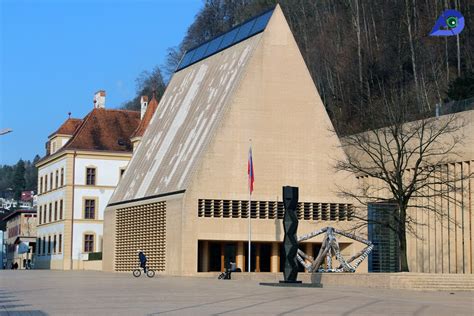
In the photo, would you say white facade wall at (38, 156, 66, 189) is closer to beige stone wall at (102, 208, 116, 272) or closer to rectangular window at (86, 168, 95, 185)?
rectangular window at (86, 168, 95, 185)

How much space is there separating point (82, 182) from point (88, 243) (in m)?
5.28

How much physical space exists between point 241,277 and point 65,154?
124ft

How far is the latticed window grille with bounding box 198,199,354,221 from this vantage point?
4975 centimetres

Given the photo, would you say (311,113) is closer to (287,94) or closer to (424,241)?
(287,94)

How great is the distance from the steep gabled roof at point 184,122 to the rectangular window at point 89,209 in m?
14.7

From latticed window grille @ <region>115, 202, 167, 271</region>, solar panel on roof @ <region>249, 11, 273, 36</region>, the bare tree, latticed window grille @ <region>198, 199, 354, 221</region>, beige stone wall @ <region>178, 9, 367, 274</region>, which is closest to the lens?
the bare tree

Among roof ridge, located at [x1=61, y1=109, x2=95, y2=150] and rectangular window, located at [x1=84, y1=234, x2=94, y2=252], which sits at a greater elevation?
roof ridge, located at [x1=61, y1=109, x2=95, y2=150]

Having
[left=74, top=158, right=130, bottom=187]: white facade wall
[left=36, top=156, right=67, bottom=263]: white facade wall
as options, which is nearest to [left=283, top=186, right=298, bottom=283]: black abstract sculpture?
[left=36, top=156, right=67, bottom=263]: white facade wall

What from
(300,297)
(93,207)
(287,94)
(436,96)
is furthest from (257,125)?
(93,207)

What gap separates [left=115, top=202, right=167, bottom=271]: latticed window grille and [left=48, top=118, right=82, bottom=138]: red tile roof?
971 inches

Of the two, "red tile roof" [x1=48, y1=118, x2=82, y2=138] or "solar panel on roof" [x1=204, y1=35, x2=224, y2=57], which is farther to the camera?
"red tile roof" [x1=48, y1=118, x2=82, y2=138]

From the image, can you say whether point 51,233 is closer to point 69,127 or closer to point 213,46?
point 69,127

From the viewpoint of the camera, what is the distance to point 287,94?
5238 centimetres

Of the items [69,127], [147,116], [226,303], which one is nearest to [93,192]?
[147,116]
